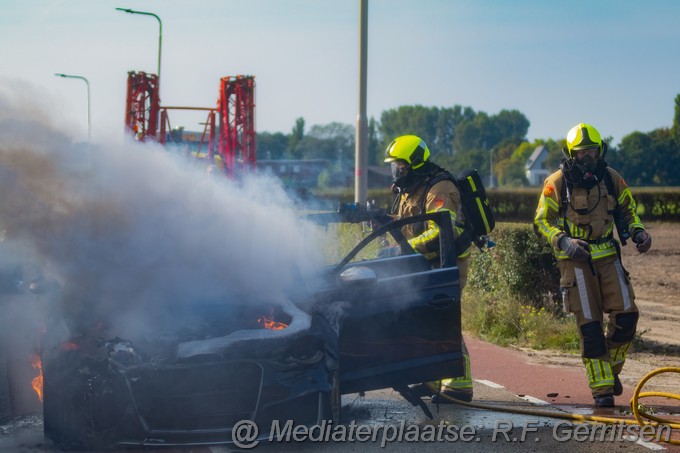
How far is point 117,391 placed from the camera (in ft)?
17.2

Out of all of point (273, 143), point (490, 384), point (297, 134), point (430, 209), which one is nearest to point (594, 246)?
point (430, 209)

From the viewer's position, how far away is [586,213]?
714 centimetres

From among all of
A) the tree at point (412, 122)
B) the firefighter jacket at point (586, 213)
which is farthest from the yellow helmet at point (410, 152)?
the tree at point (412, 122)

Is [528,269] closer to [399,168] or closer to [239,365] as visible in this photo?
[399,168]

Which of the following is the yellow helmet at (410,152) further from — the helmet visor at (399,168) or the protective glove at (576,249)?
the protective glove at (576,249)

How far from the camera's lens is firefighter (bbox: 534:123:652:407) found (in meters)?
7.02

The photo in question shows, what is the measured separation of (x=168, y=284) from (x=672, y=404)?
406cm

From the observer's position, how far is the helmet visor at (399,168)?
7.32 meters

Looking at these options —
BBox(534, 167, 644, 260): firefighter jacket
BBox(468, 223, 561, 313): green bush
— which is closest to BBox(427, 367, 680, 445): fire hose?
BBox(534, 167, 644, 260): firefighter jacket

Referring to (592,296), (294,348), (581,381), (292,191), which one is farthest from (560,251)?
(294,348)

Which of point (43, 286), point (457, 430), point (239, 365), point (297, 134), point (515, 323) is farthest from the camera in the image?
point (297, 134)

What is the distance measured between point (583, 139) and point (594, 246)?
2.86 feet

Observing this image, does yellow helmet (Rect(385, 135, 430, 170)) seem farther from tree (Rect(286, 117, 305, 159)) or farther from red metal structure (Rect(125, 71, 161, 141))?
tree (Rect(286, 117, 305, 159))

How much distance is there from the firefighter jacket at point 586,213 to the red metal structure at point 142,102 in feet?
77.0
